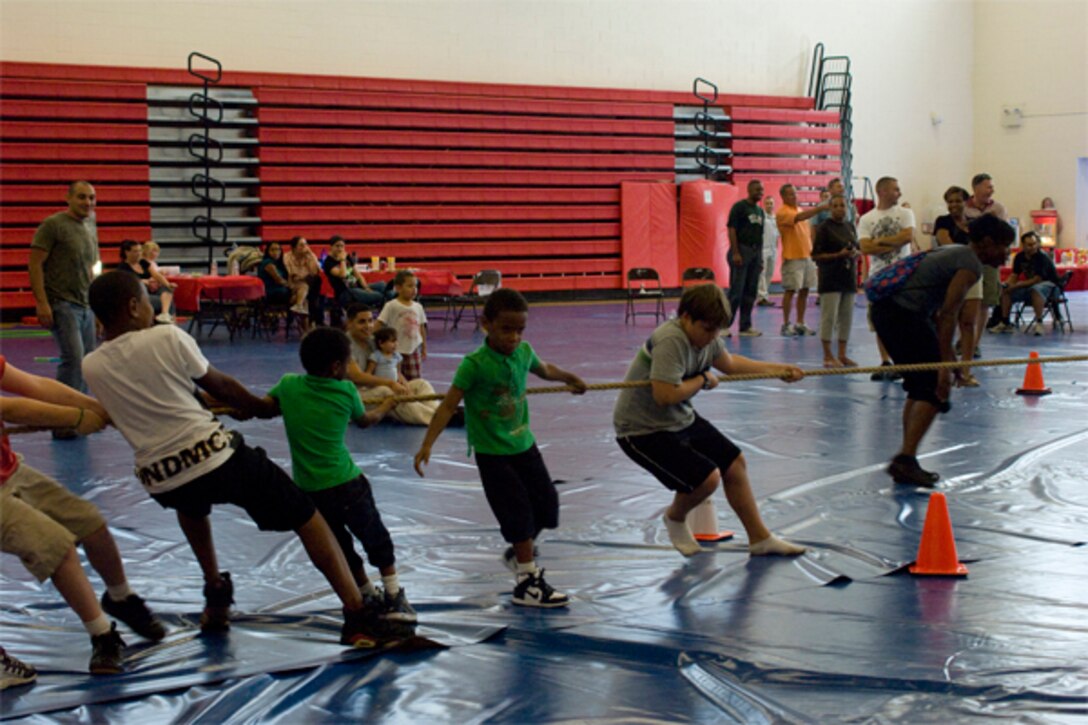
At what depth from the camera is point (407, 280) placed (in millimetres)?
9641

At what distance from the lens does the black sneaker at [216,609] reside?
4141mm

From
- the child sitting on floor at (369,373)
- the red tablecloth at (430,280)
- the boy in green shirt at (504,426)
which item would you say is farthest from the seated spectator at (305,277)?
the boy in green shirt at (504,426)

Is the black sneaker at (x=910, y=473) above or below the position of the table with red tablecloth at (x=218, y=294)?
below

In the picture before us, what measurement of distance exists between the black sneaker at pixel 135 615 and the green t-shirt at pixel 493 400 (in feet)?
4.23

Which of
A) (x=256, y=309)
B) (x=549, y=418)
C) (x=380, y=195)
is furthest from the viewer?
(x=380, y=195)

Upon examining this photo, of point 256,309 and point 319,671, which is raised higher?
point 256,309

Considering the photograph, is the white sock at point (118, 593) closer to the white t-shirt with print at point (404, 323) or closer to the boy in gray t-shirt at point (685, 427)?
the boy in gray t-shirt at point (685, 427)

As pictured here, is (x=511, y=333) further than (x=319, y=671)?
Yes

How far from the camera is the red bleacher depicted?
57.1ft

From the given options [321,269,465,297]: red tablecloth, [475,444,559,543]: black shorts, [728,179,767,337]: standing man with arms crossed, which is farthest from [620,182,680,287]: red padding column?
[475,444,559,543]: black shorts

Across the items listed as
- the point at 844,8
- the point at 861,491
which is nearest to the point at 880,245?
the point at 861,491

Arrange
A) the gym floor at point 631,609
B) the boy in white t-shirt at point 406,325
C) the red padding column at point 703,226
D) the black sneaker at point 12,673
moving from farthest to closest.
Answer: the red padding column at point 703,226 → the boy in white t-shirt at point 406,325 → the black sneaker at point 12,673 → the gym floor at point 631,609

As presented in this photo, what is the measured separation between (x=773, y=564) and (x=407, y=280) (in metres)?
5.39

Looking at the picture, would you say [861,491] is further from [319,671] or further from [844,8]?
[844,8]
